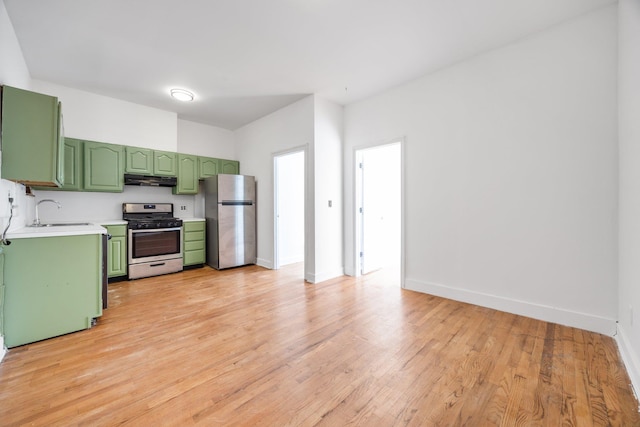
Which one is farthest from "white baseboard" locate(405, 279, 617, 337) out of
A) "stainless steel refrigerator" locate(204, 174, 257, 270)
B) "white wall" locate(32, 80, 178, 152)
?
"white wall" locate(32, 80, 178, 152)

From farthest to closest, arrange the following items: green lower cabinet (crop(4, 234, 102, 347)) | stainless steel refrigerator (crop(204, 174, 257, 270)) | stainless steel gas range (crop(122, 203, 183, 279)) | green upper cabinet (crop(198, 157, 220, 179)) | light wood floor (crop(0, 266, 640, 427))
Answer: green upper cabinet (crop(198, 157, 220, 179)) → stainless steel refrigerator (crop(204, 174, 257, 270)) → stainless steel gas range (crop(122, 203, 183, 279)) → green lower cabinet (crop(4, 234, 102, 347)) → light wood floor (crop(0, 266, 640, 427))

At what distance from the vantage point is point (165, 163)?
4426 mm

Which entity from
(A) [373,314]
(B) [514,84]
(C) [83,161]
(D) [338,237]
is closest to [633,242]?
(B) [514,84]

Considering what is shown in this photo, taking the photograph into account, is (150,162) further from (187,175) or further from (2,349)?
(2,349)

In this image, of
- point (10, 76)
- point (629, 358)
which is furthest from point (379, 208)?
point (10, 76)

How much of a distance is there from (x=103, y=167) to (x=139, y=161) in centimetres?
47

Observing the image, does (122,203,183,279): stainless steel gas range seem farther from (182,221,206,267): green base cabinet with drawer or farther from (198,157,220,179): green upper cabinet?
(198,157,220,179): green upper cabinet

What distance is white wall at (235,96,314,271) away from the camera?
12.8 ft

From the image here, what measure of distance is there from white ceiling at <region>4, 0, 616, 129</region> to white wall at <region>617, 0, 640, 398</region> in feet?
1.93

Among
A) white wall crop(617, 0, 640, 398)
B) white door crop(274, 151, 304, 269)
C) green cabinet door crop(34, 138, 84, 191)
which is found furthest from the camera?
white door crop(274, 151, 304, 269)

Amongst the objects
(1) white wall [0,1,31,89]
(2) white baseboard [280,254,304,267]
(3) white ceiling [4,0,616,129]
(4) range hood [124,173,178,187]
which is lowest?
(2) white baseboard [280,254,304,267]

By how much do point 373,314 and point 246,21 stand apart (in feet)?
9.95

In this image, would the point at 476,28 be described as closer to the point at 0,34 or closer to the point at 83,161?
the point at 0,34

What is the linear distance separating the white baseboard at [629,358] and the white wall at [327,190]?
2910mm
